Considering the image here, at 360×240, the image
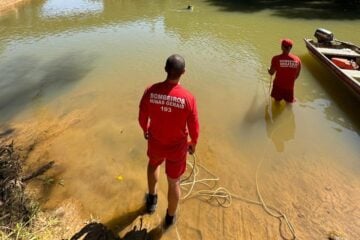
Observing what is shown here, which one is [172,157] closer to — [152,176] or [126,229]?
[152,176]

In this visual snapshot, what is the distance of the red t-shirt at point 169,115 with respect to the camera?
329 centimetres

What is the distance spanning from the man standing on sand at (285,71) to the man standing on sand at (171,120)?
11.2ft

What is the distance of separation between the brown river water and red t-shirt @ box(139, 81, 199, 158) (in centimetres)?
133

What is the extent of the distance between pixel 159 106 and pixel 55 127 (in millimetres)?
4023

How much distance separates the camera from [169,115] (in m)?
3.35

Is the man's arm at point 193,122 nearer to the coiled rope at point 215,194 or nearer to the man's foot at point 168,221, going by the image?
the man's foot at point 168,221

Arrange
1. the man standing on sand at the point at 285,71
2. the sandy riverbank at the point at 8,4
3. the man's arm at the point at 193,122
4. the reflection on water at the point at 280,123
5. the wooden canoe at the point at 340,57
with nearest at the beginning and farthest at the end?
the man's arm at the point at 193,122 → the man standing on sand at the point at 285,71 → the reflection on water at the point at 280,123 → the wooden canoe at the point at 340,57 → the sandy riverbank at the point at 8,4

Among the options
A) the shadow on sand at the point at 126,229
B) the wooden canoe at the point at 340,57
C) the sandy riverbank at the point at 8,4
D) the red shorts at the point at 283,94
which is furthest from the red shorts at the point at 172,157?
the sandy riverbank at the point at 8,4

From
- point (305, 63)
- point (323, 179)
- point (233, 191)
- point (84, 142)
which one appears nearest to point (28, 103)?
point (84, 142)

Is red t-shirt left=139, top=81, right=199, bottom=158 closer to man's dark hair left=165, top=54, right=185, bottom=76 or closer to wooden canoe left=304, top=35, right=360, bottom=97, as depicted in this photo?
man's dark hair left=165, top=54, right=185, bottom=76

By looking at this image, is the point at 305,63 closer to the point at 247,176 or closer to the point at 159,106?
the point at 247,176

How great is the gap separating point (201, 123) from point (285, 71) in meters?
1.94

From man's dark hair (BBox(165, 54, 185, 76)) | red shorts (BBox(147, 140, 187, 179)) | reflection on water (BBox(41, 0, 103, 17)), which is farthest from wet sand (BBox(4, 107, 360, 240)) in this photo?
reflection on water (BBox(41, 0, 103, 17))

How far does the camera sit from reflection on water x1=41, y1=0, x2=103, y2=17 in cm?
1667
